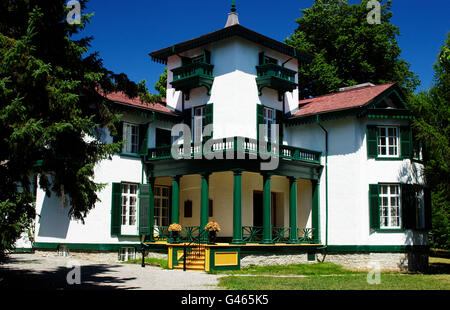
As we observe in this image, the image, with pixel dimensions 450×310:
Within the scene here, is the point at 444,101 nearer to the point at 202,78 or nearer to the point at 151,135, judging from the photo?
the point at 202,78

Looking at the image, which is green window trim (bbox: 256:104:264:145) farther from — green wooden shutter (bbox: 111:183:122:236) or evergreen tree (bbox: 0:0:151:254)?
evergreen tree (bbox: 0:0:151:254)

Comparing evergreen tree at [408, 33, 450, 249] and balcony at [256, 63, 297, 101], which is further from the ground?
balcony at [256, 63, 297, 101]

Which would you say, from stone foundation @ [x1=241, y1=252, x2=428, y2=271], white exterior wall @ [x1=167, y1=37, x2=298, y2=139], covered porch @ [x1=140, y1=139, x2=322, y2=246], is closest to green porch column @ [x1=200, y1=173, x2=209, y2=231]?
covered porch @ [x1=140, y1=139, x2=322, y2=246]

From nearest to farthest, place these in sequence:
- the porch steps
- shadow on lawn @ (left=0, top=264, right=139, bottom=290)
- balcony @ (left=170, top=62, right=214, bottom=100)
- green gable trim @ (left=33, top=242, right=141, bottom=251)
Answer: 1. shadow on lawn @ (left=0, top=264, right=139, bottom=290)
2. the porch steps
3. green gable trim @ (left=33, top=242, right=141, bottom=251)
4. balcony @ (left=170, top=62, right=214, bottom=100)

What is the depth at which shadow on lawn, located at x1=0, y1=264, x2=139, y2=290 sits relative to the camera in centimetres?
1374

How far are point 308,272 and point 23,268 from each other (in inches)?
416

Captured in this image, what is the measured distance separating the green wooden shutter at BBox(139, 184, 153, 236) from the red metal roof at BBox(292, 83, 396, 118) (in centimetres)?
813

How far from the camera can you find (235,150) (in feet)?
70.0

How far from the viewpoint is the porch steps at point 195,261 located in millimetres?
20234

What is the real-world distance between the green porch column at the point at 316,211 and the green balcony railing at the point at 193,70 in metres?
7.40

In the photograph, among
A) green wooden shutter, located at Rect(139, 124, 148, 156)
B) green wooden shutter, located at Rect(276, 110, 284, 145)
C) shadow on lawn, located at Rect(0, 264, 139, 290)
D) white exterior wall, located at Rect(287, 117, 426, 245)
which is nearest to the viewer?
shadow on lawn, located at Rect(0, 264, 139, 290)

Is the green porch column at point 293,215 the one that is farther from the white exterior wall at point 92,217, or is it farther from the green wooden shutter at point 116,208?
the green wooden shutter at point 116,208

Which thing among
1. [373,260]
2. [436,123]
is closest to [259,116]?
[436,123]
